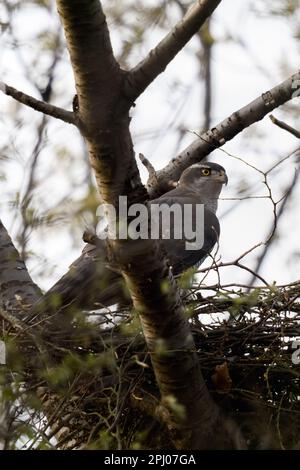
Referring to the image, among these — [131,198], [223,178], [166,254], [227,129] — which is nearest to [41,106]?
[131,198]

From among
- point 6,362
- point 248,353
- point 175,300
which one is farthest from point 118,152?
point 248,353

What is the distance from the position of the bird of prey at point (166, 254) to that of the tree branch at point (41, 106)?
2.23 feet

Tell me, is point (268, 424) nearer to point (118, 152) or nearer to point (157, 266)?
point (157, 266)

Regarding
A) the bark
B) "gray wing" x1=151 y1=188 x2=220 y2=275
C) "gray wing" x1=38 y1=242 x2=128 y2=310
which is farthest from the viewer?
"gray wing" x1=151 y1=188 x2=220 y2=275

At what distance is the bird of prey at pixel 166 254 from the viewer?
225 inches

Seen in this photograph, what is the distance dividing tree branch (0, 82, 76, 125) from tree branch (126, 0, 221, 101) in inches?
11.7

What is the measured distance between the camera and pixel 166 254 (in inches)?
184

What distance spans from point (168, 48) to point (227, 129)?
296cm

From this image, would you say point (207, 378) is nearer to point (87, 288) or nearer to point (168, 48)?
point (87, 288)

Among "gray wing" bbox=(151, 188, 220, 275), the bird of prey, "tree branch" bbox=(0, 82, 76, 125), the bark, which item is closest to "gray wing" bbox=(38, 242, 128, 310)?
the bird of prey

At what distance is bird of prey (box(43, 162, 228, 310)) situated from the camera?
5.72 metres

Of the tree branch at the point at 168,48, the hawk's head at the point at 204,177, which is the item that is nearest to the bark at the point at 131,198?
the tree branch at the point at 168,48

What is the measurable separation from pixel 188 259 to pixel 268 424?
231 centimetres

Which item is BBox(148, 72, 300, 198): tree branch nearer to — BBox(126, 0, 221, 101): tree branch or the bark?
the bark
